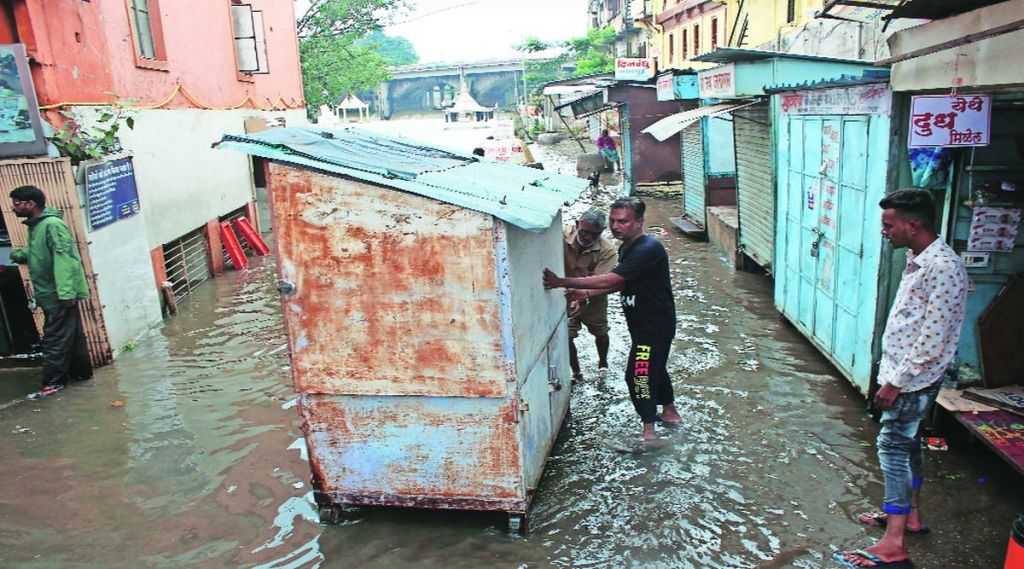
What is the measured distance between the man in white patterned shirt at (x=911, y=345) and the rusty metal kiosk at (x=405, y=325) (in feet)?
5.71

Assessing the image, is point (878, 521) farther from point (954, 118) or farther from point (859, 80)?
point (859, 80)

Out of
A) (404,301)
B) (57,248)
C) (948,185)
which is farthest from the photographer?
(57,248)

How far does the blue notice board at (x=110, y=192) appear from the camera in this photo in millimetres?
6934

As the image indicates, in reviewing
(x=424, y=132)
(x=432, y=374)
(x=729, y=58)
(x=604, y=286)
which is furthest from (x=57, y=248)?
(x=424, y=132)

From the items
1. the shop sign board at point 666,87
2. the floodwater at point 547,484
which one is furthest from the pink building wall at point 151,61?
the shop sign board at point 666,87

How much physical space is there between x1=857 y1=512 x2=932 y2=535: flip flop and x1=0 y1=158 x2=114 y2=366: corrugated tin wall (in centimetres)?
683

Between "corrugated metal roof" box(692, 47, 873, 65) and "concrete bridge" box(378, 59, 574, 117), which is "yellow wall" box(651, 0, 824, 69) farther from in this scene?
"concrete bridge" box(378, 59, 574, 117)

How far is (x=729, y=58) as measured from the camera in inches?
380

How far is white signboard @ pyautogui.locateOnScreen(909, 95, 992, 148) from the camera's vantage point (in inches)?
165

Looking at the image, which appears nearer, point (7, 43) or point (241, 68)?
point (7, 43)

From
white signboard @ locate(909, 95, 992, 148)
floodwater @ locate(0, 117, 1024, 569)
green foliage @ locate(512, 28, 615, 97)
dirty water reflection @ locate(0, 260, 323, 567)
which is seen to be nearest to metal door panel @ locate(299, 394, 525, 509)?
floodwater @ locate(0, 117, 1024, 569)

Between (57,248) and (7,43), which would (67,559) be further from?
(7,43)

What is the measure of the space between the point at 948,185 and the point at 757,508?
2.56 meters

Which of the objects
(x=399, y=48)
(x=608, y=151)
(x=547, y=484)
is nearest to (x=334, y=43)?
(x=608, y=151)
